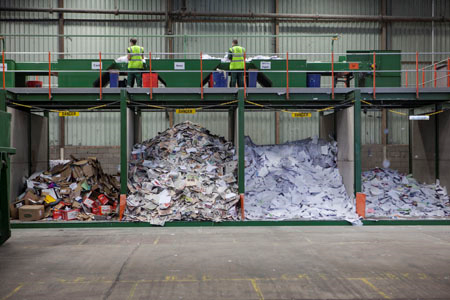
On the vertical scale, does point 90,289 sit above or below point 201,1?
below

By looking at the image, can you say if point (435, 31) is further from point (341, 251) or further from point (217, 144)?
point (341, 251)

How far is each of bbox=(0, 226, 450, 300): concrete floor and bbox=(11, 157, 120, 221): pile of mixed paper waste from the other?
45.4 inches

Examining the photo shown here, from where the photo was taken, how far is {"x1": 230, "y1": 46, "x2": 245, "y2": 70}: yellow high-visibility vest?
1248cm

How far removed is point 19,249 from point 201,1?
581 inches

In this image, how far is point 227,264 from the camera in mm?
7152

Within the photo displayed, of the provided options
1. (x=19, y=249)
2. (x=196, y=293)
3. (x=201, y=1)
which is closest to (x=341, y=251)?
(x=196, y=293)

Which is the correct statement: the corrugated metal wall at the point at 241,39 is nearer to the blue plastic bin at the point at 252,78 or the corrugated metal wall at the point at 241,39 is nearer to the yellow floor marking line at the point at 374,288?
the blue plastic bin at the point at 252,78

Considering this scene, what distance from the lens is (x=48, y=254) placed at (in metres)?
7.96

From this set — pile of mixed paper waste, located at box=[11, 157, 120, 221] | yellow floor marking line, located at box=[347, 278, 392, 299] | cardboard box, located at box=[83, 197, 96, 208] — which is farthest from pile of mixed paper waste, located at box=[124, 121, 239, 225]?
yellow floor marking line, located at box=[347, 278, 392, 299]

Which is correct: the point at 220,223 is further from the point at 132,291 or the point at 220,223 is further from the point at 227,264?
the point at 132,291

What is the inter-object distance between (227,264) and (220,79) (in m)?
6.95

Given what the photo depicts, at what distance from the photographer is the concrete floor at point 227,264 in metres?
5.70

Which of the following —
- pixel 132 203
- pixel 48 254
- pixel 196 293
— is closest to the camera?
pixel 196 293

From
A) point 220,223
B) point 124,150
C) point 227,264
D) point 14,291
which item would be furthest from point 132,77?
point 14,291
